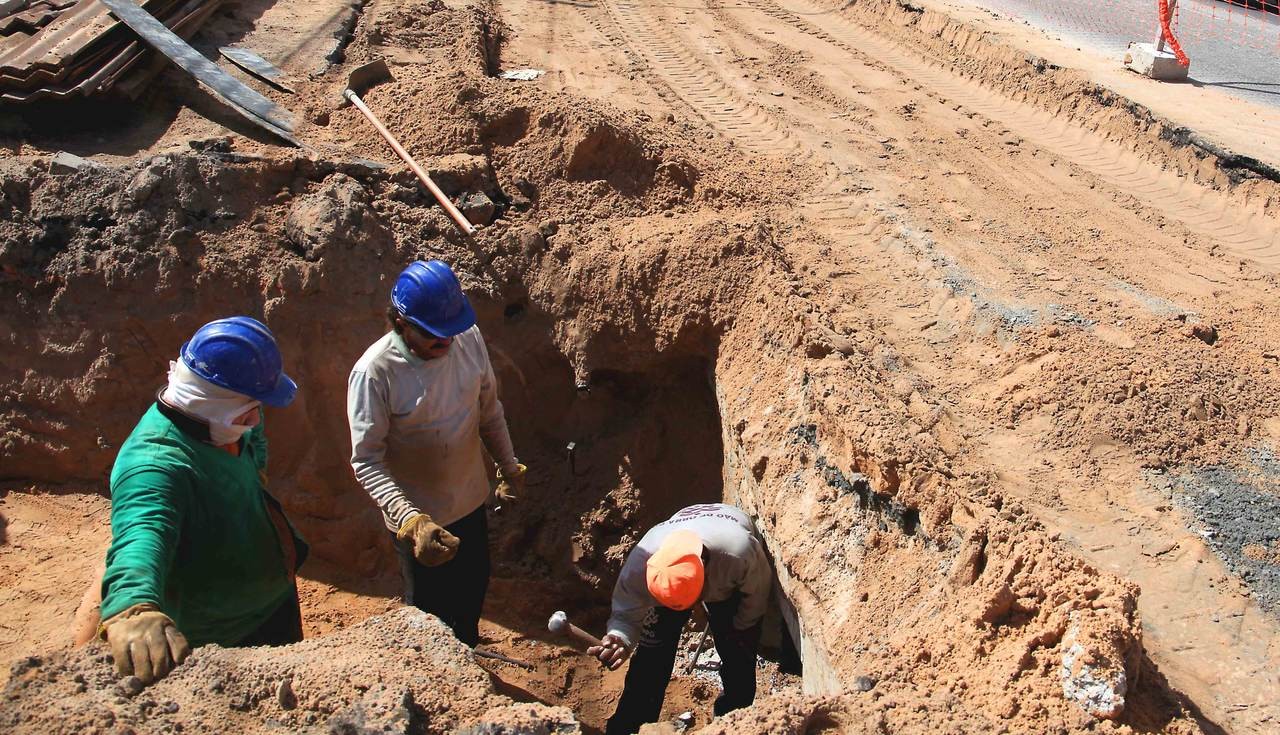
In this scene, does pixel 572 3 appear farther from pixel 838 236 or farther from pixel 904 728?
pixel 904 728

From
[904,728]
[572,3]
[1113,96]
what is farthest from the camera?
[572,3]

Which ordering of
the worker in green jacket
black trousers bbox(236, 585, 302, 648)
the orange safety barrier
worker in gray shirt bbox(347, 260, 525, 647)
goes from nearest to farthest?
the worker in green jacket < black trousers bbox(236, 585, 302, 648) < worker in gray shirt bbox(347, 260, 525, 647) < the orange safety barrier

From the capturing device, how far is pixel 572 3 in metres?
11.1

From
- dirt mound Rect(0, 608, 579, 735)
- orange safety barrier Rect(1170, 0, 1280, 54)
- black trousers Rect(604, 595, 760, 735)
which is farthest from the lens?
orange safety barrier Rect(1170, 0, 1280, 54)

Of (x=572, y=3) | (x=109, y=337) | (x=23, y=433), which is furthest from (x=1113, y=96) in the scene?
(x=23, y=433)

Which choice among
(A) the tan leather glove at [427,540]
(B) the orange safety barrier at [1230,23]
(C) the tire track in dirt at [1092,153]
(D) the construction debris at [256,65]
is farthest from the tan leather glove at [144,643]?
(B) the orange safety barrier at [1230,23]

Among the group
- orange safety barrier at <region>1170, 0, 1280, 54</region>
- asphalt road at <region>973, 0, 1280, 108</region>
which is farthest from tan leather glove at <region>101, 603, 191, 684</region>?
orange safety barrier at <region>1170, 0, 1280, 54</region>

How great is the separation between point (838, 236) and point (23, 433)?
4924mm

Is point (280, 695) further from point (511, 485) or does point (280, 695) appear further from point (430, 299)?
point (511, 485)

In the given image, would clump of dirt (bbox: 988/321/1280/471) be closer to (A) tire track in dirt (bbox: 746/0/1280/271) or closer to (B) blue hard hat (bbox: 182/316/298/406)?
(A) tire track in dirt (bbox: 746/0/1280/271)

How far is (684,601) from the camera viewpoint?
3461 mm

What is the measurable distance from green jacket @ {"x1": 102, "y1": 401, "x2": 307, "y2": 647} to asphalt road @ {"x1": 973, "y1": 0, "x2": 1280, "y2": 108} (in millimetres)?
9539

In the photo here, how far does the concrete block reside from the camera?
9047mm

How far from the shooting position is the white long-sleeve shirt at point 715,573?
3641mm
